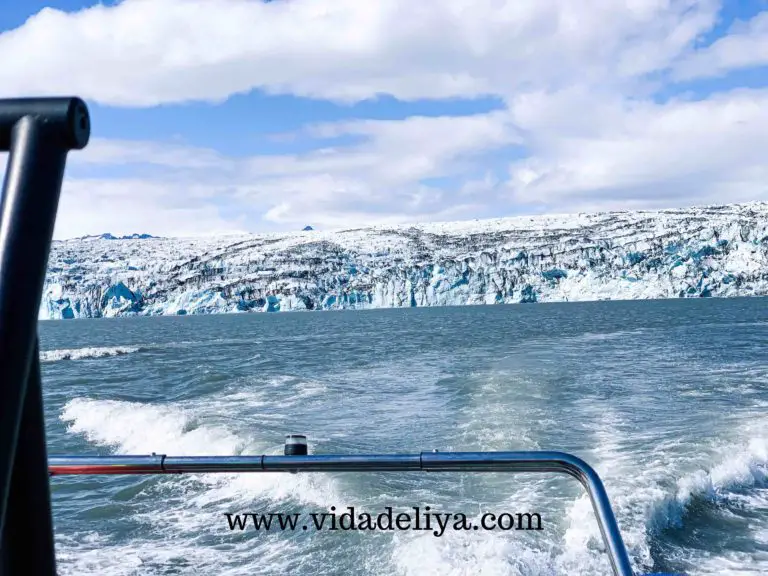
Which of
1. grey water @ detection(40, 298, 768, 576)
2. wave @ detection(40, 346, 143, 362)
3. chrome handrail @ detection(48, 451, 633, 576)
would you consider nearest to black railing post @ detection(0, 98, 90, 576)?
chrome handrail @ detection(48, 451, 633, 576)

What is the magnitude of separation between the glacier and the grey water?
161 feet

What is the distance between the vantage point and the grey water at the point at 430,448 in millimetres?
6176

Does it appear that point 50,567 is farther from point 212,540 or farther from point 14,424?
point 212,540

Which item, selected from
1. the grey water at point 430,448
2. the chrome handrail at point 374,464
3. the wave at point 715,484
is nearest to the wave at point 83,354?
the grey water at point 430,448

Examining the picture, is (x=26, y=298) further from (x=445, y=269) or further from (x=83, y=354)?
(x=445, y=269)

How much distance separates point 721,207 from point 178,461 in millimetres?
104989

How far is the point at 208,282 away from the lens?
85625 mm

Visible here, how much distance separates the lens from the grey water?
6.18 m

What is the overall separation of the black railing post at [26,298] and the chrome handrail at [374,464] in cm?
130

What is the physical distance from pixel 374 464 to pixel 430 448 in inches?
330

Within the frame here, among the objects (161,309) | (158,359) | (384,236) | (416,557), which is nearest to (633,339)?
(158,359)

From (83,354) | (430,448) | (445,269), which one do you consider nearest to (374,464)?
(430,448)

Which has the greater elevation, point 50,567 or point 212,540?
point 50,567

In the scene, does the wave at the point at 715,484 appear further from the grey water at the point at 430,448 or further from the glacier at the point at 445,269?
the glacier at the point at 445,269
